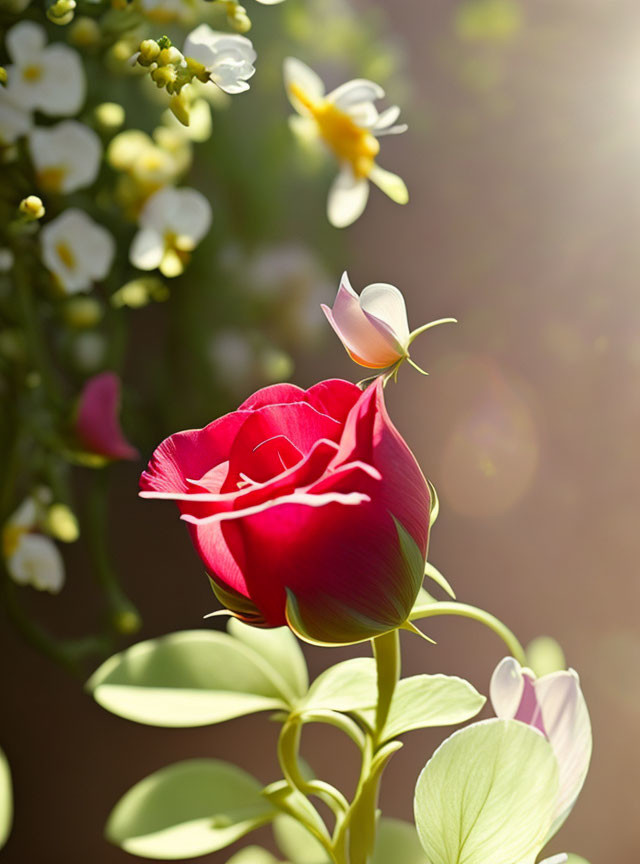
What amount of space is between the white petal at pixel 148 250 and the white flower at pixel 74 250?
0.03 m

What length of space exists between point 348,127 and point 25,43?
0.18 metres

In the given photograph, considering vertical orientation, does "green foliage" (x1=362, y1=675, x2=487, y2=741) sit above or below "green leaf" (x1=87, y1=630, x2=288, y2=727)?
above

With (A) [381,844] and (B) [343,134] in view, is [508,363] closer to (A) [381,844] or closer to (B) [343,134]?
(B) [343,134]

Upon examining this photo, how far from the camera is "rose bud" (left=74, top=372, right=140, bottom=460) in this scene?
0.46 m

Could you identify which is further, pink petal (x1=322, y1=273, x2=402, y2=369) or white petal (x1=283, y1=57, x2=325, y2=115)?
white petal (x1=283, y1=57, x2=325, y2=115)

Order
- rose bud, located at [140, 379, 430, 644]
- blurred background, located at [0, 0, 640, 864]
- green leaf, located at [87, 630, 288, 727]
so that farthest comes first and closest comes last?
blurred background, located at [0, 0, 640, 864] < green leaf, located at [87, 630, 288, 727] < rose bud, located at [140, 379, 430, 644]

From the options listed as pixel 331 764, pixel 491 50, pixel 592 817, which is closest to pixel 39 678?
pixel 331 764

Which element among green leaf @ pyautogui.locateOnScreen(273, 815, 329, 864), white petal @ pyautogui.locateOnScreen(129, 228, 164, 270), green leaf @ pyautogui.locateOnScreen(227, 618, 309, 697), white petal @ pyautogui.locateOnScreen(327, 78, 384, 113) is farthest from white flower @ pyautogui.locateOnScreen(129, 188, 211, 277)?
green leaf @ pyautogui.locateOnScreen(273, 815, 329, 864)

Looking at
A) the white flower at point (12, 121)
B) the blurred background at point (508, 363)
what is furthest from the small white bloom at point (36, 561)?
the white flower at point (12, 121)

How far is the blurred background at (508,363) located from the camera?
0.52 meters

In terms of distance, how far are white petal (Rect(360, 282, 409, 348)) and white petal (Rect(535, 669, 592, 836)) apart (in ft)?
0.39

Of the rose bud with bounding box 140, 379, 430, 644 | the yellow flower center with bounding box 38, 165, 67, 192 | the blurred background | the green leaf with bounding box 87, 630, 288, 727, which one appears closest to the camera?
the rose bud with bounding box 140, 379, 430, 644

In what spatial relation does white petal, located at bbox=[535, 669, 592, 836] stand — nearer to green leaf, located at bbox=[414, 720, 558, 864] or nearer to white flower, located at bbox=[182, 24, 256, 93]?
green leaf, located at bbox=[414, 720, 558, 864]

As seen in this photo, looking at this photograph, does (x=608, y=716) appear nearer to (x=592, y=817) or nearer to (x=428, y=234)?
(x=592, y=817)
